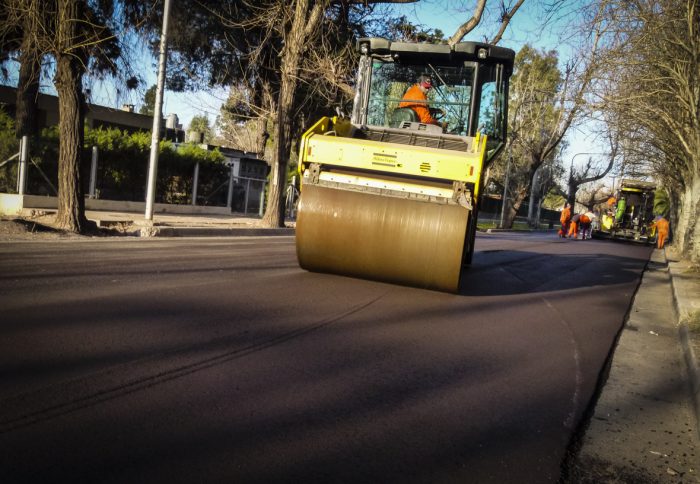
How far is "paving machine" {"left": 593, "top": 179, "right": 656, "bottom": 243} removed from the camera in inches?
1399

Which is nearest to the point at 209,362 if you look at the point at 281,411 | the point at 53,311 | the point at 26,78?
the point at 281,411

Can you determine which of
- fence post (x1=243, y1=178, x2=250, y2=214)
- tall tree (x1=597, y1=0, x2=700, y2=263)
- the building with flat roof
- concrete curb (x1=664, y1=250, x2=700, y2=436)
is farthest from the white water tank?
concrete curb (x1=664, y1=250, x2=700, y2=436)

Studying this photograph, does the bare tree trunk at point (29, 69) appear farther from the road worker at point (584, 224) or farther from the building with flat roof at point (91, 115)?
the road worker at point (584, 224)

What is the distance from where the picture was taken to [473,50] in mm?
9031

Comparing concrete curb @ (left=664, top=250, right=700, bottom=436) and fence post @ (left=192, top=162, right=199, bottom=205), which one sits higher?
fence post @ (left=192, top=162, right=199, bottom=205)

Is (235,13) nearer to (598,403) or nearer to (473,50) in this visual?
(473,50)

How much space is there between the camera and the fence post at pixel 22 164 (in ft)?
50.1

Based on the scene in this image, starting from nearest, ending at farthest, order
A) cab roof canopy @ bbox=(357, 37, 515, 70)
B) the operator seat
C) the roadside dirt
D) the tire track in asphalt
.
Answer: the tire track in asphalt, cab roof canopy @ bbox=(357, 37, 515, 70), the operator seat, the roadside dirt

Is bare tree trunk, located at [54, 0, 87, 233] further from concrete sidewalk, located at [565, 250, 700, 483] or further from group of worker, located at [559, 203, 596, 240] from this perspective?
group of worker, located at [559, 203, 596, 240]

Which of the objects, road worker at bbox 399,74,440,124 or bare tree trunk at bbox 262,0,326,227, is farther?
bare tree trunk at bbox 262,0,326,227

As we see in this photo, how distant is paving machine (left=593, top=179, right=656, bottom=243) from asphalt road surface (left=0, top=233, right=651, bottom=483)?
3023 centimetres

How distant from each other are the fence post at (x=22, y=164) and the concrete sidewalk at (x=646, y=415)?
46.1ft

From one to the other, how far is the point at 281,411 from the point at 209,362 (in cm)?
95

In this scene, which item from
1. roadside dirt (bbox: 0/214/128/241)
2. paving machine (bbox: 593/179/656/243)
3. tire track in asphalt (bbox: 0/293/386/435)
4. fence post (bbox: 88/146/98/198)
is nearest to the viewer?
tire track in asphalt (bbox: 0/293/386/435)
